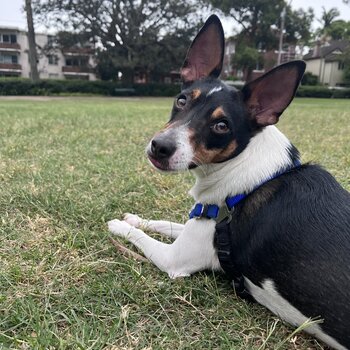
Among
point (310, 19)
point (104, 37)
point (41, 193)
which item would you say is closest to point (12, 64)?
point (104, 37)

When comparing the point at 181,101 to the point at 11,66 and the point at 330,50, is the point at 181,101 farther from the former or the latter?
the point at 11,66

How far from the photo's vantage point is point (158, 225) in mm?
3041

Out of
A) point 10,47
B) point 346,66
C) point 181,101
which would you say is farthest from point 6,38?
point 181,101

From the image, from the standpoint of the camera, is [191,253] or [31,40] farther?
[31,40]

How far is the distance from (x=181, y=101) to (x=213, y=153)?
1.48ft

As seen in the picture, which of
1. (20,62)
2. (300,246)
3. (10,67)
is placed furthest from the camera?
(20,62)

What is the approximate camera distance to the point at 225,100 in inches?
91.8

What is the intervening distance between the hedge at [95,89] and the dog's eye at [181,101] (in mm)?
33730

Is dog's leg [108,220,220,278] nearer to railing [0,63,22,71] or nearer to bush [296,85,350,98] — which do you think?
bush [296,85,350,98]

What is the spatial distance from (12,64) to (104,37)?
29.0 metres

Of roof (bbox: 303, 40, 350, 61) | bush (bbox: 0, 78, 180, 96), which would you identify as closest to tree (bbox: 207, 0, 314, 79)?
bush (bbox: 0, 78, 180, 96)

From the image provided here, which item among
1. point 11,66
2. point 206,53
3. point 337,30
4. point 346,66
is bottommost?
point 206,53

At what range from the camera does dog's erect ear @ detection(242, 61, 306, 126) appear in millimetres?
2273

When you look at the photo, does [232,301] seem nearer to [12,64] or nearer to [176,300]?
[176,300]
